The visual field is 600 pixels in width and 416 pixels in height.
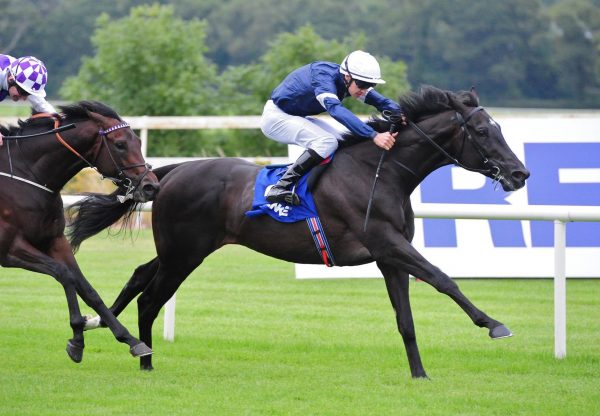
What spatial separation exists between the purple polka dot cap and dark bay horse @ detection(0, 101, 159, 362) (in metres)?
0.22

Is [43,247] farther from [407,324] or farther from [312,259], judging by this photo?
[407,324]

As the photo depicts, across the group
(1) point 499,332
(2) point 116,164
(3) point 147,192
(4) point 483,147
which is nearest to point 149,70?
(2) point 116,164

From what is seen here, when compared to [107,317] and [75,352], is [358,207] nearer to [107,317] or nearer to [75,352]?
[107,317]

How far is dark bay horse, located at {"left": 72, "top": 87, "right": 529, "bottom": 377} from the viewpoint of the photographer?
6742mm

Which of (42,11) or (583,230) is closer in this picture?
(583,230)

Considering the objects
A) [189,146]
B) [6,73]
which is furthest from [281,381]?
[189,146]

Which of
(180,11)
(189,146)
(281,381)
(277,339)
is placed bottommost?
(180,11)

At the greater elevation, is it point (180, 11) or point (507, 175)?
point (507, 175)

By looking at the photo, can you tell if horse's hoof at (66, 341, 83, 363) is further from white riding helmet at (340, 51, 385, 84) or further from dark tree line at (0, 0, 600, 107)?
dark tree line at (0, 0, 600, 107)

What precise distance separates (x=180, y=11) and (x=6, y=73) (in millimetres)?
48549

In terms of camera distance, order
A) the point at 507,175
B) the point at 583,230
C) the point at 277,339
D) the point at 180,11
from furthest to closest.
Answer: the point at 180,11 → the point at 583,230 → the point at 277,339 → the point at 507,175

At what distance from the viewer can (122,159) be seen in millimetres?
6734

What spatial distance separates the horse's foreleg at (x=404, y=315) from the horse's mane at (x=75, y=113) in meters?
1.93

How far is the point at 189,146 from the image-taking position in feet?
61.5
